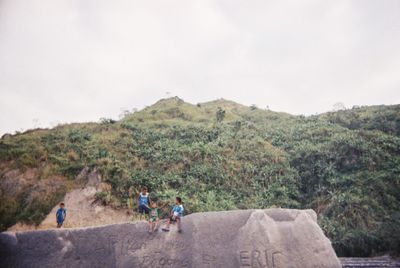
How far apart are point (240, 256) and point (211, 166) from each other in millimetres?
12925

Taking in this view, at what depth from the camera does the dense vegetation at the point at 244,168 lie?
1523 cm

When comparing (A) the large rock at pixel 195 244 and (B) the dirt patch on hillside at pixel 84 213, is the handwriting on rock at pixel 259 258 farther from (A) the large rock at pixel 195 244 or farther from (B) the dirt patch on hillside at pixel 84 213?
(B) the dirt patch on hillside at pixel 84 213

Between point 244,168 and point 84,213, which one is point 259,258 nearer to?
point 84,213

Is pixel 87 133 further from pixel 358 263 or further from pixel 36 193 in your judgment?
pixel 358 263

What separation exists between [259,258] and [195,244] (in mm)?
1419

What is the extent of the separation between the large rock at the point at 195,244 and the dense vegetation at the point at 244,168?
22.9 feet

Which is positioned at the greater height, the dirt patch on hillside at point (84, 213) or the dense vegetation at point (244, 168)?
the dense vegetation at point (244, 168)

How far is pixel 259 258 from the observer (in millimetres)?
7086

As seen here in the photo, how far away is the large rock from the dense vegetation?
6.97 metres

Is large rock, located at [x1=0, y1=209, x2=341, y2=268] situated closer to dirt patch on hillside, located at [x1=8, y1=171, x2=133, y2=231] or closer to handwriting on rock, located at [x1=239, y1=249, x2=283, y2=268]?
handwriting on rock, located at [x1=239, y1=249, x2=283, y2=268]

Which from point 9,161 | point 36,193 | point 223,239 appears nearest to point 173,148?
point 36,193

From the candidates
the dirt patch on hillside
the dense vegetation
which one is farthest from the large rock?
the dirt patch on hillside

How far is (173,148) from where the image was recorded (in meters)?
22.3

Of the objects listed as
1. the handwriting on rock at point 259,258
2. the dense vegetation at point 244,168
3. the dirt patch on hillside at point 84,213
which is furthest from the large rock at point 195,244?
the dirt patch on hillside at point 84,213
